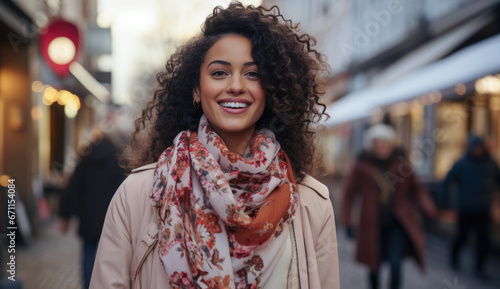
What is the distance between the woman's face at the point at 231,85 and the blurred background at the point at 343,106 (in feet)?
1.15

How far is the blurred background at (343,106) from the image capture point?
7.07 meters

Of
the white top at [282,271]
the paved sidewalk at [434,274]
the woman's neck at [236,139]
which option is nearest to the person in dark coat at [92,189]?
the paved sidewalk at [434,274]

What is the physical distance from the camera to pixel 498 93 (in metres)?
8.39

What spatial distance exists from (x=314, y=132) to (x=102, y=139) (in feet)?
11.3

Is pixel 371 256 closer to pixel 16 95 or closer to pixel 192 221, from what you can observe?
pixel 192 221

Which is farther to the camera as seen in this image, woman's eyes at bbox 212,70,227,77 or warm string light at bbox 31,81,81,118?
warm string light at bbox 31,81,81,118

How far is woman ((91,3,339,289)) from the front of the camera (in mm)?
1922

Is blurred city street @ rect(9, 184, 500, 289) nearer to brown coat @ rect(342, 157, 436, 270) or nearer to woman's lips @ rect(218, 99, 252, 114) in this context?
brown coat @ rect(342, 157, 436, 270)

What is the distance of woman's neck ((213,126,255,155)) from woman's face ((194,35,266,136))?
90mm

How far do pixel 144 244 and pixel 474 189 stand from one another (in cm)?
653

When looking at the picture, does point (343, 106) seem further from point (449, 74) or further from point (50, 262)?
point (50, 262)

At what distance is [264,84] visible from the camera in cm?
210

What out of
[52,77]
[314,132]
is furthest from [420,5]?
[314,132]

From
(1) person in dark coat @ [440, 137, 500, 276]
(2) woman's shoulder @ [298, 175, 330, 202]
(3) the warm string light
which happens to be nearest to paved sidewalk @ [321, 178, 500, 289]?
(1) person in dark coat @ [440, 137, 500, 276]
